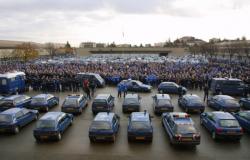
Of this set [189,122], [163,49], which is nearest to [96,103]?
[189,122]

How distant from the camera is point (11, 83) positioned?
1129 inches

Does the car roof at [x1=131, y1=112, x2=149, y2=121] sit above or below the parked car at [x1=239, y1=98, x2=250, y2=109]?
above

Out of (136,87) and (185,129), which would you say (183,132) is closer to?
(185,129)

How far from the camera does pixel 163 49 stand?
110312 mm

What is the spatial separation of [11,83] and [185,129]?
21234mm

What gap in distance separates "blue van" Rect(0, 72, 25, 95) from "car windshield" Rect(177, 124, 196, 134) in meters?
20.7

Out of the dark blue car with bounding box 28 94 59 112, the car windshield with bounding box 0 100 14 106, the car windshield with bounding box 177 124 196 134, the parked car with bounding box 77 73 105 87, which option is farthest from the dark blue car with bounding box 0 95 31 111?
the car windshield with bounding box 177 124 196 134

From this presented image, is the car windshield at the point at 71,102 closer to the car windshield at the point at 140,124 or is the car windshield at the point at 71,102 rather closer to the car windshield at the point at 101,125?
the car windshield at the point at 101,125

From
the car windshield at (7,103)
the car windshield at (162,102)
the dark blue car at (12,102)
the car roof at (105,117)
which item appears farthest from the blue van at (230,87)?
the car windshield at (7,103)

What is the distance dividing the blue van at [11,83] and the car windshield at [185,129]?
2070cm

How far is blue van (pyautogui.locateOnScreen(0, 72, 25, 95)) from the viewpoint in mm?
28203

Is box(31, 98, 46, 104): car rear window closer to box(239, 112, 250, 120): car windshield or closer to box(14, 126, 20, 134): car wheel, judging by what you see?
box(14, 126, 20, 134): car wheel

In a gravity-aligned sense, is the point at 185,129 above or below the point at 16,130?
above

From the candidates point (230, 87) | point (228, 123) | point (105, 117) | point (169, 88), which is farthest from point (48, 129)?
point (230, 87)
